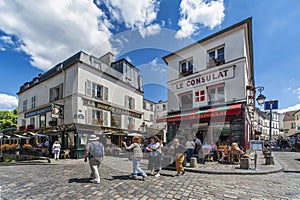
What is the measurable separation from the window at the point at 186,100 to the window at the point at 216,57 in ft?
8.46

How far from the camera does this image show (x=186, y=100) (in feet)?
43.9

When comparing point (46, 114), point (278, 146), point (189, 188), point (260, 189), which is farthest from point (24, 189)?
point (278, 146)

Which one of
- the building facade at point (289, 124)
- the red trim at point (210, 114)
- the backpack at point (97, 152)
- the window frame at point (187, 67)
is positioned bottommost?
the building facade at point (289, 124)

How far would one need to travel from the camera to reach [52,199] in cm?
392

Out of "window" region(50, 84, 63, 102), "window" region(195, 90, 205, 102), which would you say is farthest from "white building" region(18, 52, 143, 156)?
"window" region(195, 90, 205, 102)

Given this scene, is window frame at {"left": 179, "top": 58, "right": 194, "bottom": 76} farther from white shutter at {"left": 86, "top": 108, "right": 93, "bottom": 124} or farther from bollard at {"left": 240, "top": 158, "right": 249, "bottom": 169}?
white shutter at {"left": 86, "top": 108, "right": 93, "bottom": 124}

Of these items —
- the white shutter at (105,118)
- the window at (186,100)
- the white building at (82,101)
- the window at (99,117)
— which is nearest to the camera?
the window at (186,100)

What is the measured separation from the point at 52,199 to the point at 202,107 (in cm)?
1005

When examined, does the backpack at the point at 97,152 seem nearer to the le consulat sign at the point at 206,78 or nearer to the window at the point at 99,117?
the le consulat sign at the point at 206,78

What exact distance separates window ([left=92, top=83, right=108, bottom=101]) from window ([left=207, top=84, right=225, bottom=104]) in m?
9.57

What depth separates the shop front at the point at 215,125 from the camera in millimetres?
9789

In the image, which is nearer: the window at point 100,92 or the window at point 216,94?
the window at point 216,94

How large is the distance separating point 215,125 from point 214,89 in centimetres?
244

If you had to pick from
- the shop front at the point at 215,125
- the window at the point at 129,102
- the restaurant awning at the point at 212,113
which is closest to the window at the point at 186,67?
the shop front at the point at 215,125
